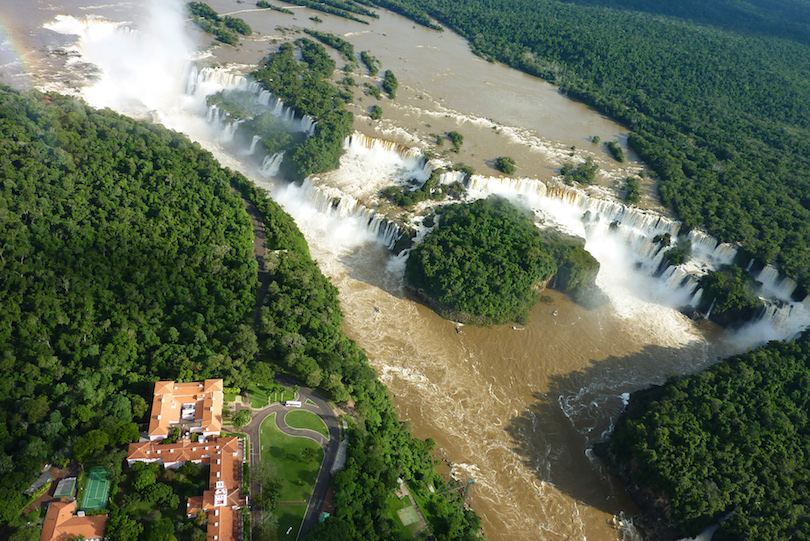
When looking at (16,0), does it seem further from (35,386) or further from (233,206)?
(35,386)

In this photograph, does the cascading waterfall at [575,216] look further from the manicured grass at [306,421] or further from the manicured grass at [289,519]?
the manicured grass at [289,519]

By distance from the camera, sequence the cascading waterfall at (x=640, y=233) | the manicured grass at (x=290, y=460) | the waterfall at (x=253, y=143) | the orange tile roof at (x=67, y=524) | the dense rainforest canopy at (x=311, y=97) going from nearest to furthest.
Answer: the orange tile roof at (x=67, y=524) < the manicured grass at (x=290, y=460) < the cascading waterfall at (x=640, y=233) < the dense rainforest canopy at (x=311, y=97) < the waterfall at (x=253, y=143)

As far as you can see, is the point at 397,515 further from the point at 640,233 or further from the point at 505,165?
the point at 505,165

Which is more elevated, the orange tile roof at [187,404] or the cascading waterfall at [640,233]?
the cascading waterfall at [640,233]

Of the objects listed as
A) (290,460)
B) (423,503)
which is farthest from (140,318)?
(423,503)

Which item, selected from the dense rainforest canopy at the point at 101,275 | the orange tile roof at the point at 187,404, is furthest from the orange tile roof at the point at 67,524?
the orange tile roof at the point at 187,404

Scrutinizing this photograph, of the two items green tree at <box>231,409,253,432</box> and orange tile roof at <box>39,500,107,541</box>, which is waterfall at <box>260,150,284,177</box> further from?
orange tile roof at <box>39,500,107,541</box>

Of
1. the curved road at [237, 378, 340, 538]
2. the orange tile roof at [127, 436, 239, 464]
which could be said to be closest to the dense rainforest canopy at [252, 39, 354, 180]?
Result: the curved road at [237, 378, 340, 538]
